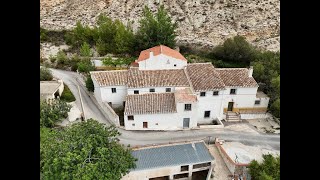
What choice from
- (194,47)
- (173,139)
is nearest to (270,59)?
(194,47)

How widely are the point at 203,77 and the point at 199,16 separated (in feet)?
118

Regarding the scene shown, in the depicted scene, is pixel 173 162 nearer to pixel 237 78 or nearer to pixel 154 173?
pixel 154 173

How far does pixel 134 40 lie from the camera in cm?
4791

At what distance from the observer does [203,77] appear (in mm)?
35656

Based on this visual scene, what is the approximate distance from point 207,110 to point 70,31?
42.2 metres

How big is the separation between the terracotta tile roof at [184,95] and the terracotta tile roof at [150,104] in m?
0.77

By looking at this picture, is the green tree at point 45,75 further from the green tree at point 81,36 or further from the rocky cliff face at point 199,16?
the rocky cliff face at point 199,16

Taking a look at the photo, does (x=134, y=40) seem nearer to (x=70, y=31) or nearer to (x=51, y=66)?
(x=51, y=66)

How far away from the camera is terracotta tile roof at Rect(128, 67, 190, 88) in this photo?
115 ft

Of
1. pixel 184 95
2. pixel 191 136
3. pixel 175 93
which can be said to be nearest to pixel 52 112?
pixel 175 93

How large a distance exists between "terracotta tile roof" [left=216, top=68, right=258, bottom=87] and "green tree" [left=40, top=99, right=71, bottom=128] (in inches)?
783

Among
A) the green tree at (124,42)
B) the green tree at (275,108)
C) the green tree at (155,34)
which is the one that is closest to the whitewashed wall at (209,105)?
the green tree at (275,108)

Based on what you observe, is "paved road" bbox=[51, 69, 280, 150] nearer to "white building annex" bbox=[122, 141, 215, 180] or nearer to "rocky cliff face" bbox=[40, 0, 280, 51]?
"white building annex" bbox=[122, 141, 215, 180]

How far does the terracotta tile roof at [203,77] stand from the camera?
34.2 m
